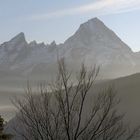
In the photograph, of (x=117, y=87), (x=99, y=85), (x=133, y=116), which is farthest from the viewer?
(x=99, y=85)

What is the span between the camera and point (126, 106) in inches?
3041

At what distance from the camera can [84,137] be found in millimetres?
11391

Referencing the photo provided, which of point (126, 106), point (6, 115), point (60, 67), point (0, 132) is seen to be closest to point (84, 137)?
point (60, 67)

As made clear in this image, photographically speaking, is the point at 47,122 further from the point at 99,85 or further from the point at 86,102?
the point at 99,85

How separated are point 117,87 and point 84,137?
8029cm

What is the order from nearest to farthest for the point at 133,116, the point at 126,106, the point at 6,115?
the point at 133,116 → the point at 126,106 → the point at 6,115

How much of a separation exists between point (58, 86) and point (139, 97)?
70579mm

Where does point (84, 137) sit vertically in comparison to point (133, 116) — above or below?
above

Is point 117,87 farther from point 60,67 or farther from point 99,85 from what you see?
point 60,67

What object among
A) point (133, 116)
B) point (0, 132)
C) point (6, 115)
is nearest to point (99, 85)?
point (133, 116)

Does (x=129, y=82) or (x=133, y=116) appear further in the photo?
(x=129, y=82)

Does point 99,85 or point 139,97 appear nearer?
point 139,97

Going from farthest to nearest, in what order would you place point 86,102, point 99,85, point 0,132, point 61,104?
point 99,85
point 86,102
point 0,132
point 61,104

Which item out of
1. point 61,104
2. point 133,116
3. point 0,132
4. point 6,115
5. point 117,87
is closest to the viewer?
point 61,104
